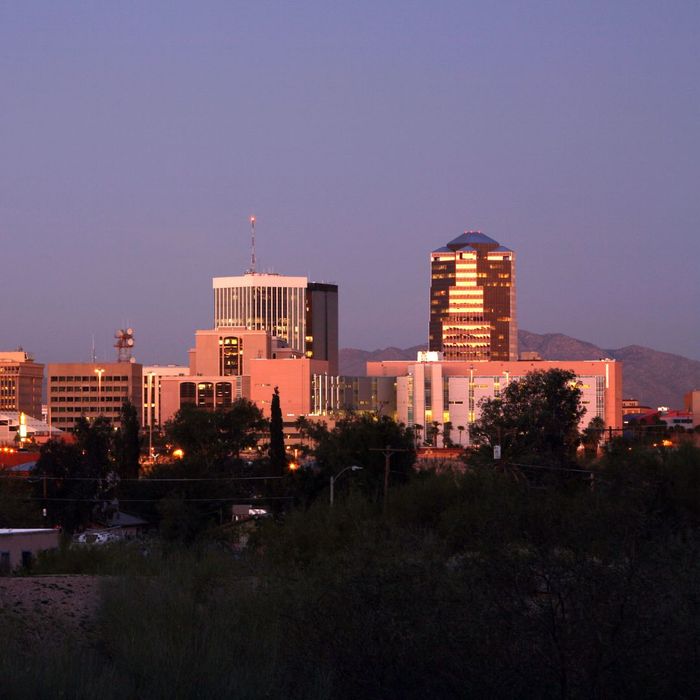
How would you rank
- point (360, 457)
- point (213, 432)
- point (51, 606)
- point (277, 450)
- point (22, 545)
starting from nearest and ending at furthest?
point (51, 606) < point (22, 545) < point (360, 457) < point (277, 450) < point (213, 432)

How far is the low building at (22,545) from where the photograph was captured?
32938 mm

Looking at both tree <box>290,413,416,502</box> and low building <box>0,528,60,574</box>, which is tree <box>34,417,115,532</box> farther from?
low building <box>0,528,60,574</box>

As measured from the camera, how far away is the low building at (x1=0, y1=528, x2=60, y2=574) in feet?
108

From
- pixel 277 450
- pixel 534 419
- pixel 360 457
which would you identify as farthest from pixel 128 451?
pixel 534 419

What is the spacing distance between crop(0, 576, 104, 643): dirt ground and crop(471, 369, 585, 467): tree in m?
50.2

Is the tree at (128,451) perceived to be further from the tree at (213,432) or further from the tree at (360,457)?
the tree at (360,457)

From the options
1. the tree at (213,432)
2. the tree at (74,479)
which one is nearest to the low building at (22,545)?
the tree at (74,479)

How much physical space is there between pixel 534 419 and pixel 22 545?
58160 millimetres

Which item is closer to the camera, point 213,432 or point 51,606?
point 51,606

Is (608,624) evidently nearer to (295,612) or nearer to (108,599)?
(295,612)

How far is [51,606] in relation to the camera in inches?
947

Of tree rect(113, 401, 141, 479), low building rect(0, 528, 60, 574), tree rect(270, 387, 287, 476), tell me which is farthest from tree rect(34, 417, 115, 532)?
low building rect(0, 528, 60, 574)

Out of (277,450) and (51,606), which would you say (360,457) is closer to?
(277,450)

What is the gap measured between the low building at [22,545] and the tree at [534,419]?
4166 centimetres
